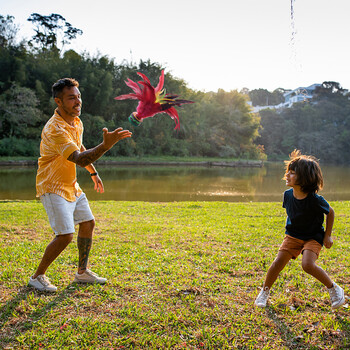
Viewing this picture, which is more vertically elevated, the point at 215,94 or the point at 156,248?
the point at 215,94

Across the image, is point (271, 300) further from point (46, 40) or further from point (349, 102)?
point (349, 102)

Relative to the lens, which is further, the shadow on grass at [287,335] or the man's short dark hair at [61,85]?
the man's short dark hair at [61,85]

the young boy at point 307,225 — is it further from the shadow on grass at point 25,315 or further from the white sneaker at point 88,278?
the shadow on grass at point 25,315

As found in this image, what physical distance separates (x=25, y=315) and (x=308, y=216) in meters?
2.21

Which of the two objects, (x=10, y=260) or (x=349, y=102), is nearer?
(x=10, y=260)

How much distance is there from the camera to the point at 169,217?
20.1 feet

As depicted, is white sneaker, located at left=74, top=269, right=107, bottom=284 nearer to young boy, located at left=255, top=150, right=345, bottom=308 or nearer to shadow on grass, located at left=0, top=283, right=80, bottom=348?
shadow on grass, located at left=0, top=283, right=80, bottom=348

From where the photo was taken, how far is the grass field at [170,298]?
6.69 ft

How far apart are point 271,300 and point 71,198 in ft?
6.03

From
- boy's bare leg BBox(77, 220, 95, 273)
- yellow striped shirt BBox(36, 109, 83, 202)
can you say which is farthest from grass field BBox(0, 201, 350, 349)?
yellow striped shirt BBox(36, 109, 83, 202)

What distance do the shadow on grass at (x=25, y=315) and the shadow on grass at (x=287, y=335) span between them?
160 centimetres

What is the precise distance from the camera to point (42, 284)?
2619mm

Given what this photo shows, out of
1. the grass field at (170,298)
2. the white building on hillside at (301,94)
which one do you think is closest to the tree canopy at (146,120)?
the white building on hillside at (301,94)

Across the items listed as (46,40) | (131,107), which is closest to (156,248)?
(131,107)
